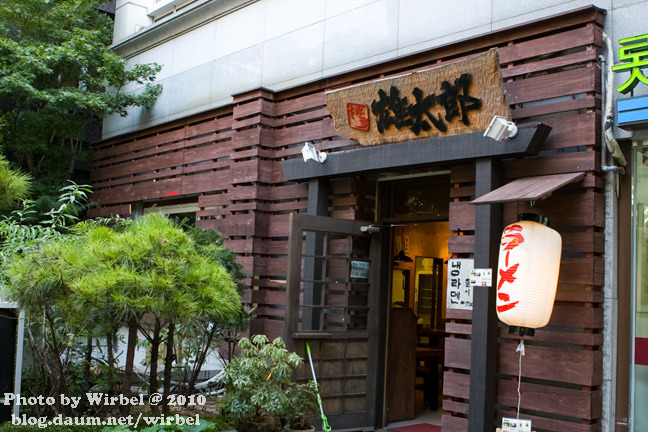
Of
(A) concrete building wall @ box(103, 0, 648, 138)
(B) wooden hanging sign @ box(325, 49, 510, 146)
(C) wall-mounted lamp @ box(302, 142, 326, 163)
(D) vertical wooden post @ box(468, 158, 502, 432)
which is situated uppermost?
(A) concrete building wall @ box(103, 0, 648, 138)

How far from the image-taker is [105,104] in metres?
12.0

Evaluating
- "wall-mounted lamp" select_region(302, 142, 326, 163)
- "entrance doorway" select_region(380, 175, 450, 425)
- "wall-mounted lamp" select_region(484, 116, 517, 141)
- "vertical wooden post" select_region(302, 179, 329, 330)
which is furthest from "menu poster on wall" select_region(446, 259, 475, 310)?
"wall-mounted lamp" select_region(302, 142, 326, 163)

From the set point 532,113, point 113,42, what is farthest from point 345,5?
point 113,42

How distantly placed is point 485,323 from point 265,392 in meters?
2.27

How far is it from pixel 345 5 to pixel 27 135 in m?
6.74

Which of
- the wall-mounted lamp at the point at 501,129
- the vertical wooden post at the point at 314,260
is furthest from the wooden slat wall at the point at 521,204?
the wall-mounted lamp at the point at 501,129

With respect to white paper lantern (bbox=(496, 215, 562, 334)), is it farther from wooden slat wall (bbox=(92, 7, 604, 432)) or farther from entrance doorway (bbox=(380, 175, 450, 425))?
entrance doorway (bbox=(380, 175, 450, 425))

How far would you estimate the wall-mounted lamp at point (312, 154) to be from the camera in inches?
330

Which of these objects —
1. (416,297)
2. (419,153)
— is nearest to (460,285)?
(419,153)

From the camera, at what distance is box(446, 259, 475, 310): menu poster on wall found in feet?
23.0

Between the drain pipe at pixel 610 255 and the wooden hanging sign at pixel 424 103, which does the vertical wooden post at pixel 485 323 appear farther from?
the drain pipe at pixel 610 255

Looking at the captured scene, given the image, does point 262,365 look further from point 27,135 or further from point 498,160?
point 27,135

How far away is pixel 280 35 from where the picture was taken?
32.4 feet

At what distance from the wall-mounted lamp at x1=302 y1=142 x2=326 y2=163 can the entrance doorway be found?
950mm
